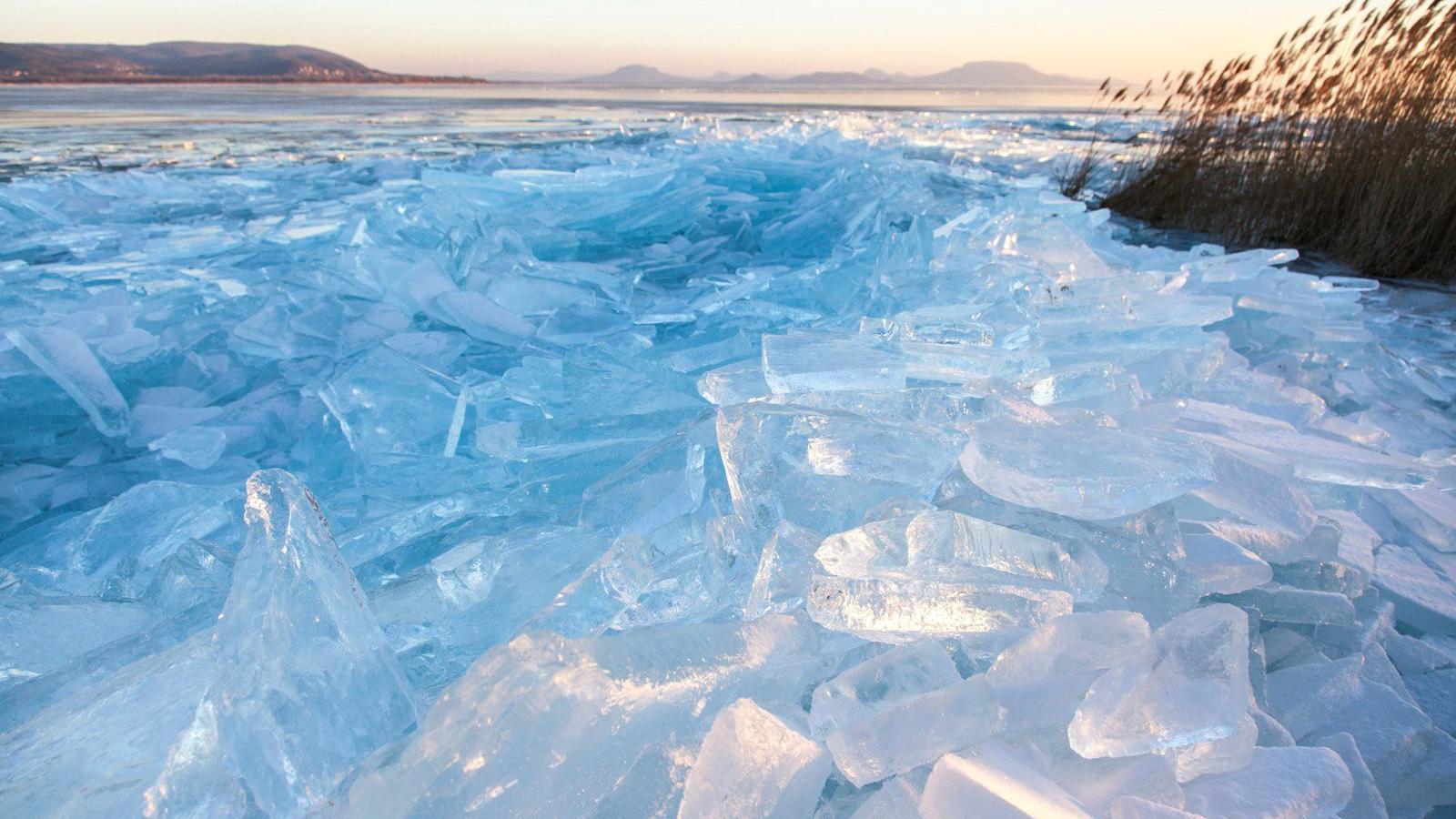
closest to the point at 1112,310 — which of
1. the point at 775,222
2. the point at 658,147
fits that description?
the point at 775,222

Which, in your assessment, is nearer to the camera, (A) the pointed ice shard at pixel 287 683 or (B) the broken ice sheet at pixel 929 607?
(A) the pointed ice shard at pixel 287 683

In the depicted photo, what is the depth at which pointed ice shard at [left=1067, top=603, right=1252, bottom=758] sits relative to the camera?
62 cm

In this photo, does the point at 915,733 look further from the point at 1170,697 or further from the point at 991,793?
the point at 1170,697

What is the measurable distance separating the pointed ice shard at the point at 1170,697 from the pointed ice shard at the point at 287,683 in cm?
64

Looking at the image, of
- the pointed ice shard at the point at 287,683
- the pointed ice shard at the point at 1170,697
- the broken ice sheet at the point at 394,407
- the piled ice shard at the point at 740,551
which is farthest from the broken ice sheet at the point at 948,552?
the broken ice sheet at the point at 394,407

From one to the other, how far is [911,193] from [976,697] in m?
3.78

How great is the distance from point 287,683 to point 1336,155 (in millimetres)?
5246

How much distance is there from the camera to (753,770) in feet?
2.00

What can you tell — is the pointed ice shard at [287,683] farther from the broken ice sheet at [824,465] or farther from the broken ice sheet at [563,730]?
the broken ice sheet at [824,465]

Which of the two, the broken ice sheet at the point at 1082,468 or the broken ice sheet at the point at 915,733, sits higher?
the broken ice sheet at the point at 1082,468

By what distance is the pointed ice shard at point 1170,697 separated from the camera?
621 millimetres

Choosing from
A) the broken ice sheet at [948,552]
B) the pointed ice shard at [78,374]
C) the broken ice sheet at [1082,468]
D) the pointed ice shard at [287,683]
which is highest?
the broken ice sheet at [1082,468]

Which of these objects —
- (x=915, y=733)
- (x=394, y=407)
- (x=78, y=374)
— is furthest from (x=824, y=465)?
(x=78, y=374)

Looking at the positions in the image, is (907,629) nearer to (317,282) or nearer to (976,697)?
(976,697)
